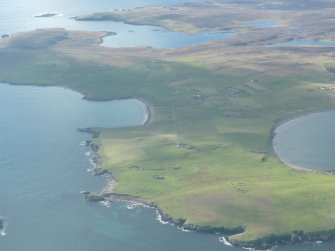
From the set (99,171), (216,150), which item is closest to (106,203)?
(99,171)

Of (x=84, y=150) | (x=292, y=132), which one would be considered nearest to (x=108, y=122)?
(x=84, y=150)

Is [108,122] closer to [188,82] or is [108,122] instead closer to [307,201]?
[188,82]

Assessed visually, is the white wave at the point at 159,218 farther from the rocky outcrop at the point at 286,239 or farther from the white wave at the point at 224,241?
the rocky outcrop at the point at 286,239

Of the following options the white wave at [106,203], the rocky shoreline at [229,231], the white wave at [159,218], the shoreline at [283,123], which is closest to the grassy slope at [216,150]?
the rocky shoreline at [229,231]

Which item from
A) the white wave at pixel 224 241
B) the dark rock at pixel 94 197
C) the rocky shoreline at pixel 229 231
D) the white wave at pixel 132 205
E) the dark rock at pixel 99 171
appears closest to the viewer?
the rocky shoreline at pixel 229 231

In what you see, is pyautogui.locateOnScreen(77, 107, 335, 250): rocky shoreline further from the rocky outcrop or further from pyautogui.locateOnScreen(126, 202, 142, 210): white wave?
pyautogui.locateOnScreen(126, 202, 142, 210): white wave

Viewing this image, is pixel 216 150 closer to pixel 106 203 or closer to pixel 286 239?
pixel 106 203
